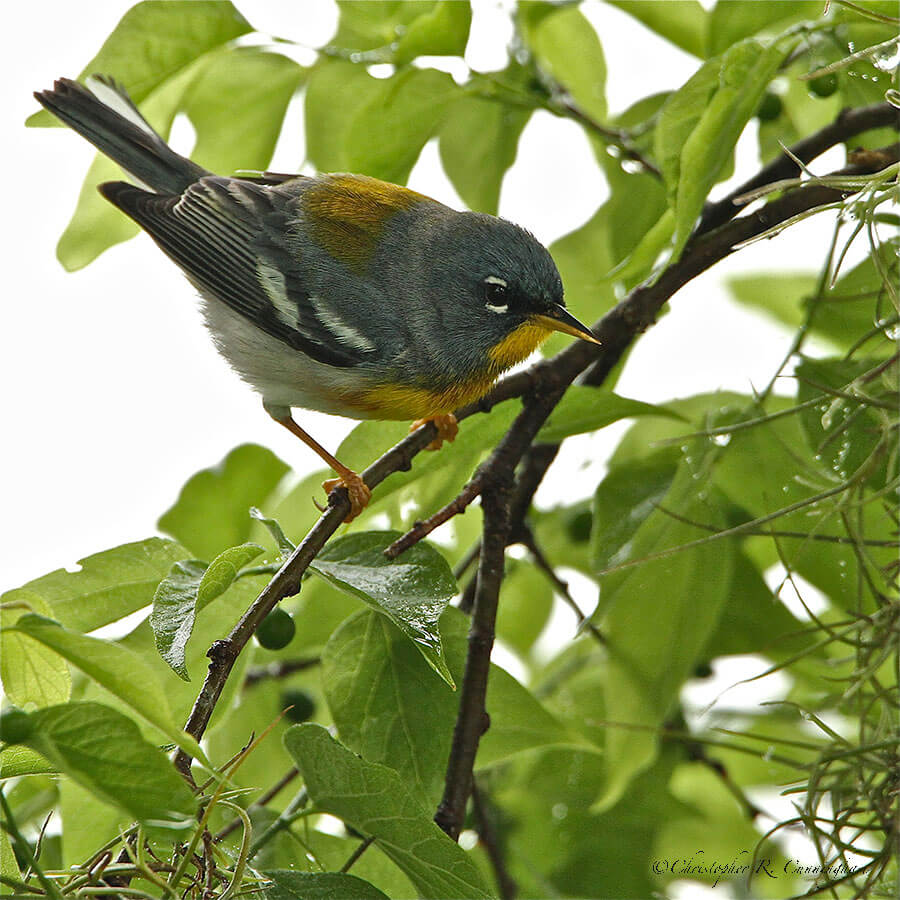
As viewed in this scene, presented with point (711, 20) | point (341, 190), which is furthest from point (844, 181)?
point (341, 190)

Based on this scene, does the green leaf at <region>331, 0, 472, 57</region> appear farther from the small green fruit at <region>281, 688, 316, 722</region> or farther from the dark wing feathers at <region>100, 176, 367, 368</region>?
the small green fruit at <region>281, 688, 316, 722</region>

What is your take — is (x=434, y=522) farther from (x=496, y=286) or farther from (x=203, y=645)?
(x=496, y=286)

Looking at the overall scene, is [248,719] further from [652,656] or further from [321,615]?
[652,656]

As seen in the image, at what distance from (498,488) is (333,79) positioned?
2.49 ft

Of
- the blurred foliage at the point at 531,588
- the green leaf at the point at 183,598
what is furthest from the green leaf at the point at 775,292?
the green leaf at the point at 183,598

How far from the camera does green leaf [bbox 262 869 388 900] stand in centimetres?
102

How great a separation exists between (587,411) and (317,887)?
0.75 metres

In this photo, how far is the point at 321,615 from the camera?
1.57 m

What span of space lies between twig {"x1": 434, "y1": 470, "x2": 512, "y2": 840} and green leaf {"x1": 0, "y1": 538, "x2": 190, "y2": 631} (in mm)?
398

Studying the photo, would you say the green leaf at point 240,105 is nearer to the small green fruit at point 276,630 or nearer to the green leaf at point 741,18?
the green leaf at point 741,18

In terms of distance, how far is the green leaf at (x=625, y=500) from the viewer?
5.00 feet

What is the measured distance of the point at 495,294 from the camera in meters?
1.93

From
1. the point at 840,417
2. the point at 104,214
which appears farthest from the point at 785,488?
the point at 104,214

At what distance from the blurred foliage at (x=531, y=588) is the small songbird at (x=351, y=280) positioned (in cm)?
11
